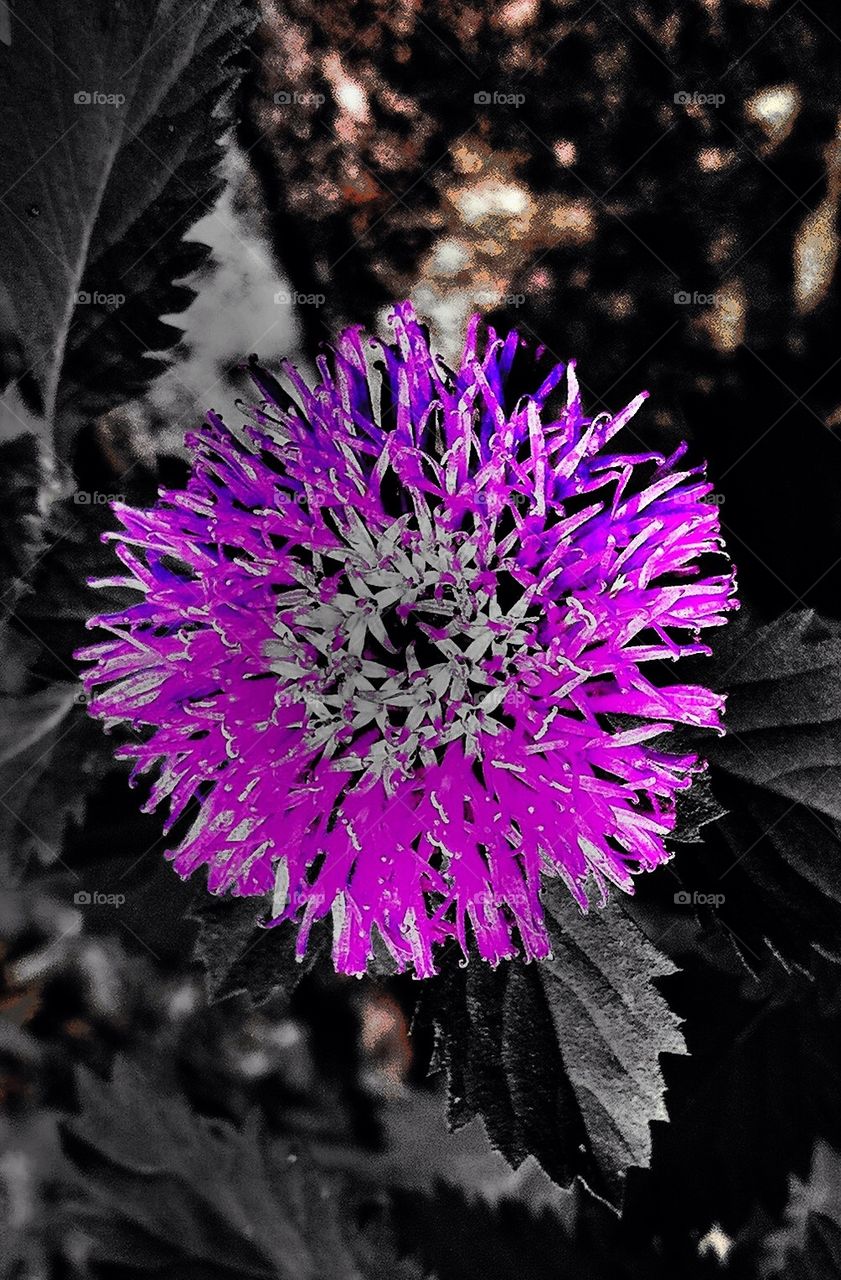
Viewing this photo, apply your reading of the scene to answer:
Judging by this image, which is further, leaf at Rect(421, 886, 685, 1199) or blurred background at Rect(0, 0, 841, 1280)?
blurred background at Rect(0, 0, 841, 1280)

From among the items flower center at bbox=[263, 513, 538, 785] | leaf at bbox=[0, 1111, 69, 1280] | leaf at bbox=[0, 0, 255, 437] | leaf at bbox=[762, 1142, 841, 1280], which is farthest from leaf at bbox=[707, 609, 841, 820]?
leaf at bbox=[0, 1111, 69, 1280]

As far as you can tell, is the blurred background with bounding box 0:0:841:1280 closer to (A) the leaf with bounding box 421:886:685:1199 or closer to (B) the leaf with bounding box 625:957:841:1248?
(B) the leaf with bounding box 625:957:841:1248

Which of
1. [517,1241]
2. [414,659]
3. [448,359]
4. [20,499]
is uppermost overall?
[448,359]

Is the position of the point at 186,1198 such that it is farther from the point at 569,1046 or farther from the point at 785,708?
the point at 785,708

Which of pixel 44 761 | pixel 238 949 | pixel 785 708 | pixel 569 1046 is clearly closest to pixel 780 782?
pixel 785 708

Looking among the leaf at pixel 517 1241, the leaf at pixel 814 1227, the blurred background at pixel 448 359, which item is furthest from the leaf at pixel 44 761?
the leaf at pixel 814 1227

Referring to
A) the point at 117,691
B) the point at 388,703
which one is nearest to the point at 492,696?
the point at 388,703
